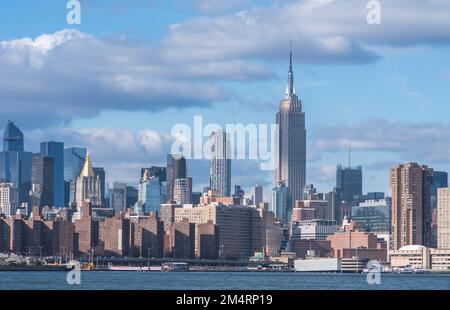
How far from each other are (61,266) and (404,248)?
59.8 meters

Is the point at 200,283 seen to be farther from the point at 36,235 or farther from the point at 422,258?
the point at 36,235

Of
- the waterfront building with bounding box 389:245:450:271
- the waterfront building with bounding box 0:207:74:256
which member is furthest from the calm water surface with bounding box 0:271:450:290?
the waterfront building with bounding box 0:207:74:256

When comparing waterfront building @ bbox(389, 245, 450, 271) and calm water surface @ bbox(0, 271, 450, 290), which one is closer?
calm water surface @ bbox(0, 271, 450, 290)

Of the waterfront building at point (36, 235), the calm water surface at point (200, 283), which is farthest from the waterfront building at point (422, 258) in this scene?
the calm water surface at point (200, 283)

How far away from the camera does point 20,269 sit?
487 feet

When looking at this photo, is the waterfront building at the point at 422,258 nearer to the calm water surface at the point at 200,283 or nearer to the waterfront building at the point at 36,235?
the waterfront building at the point at 36,235

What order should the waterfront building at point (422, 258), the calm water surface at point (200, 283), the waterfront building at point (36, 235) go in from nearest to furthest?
the calm water surface at point (200, 283) → the waterfront building at point (422, 258) → the waterfront building at point (36, 235)

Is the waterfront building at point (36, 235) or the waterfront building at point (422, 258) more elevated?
the waterfront building at point (36, 235)

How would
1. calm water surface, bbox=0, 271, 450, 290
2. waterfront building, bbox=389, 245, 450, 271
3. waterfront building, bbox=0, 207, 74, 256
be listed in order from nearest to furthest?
calm water surface, bbox=0, 271, 450, 290, waterfront building, bbox=389, 245, 450, 271, waterfront building, bbox=0, 207, 74, 256

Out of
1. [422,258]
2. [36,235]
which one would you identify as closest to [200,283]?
[422,258]

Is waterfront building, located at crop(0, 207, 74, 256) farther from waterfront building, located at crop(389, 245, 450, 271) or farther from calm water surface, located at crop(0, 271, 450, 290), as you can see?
calm water surface, located at crop(0, 271, 450, 290)
